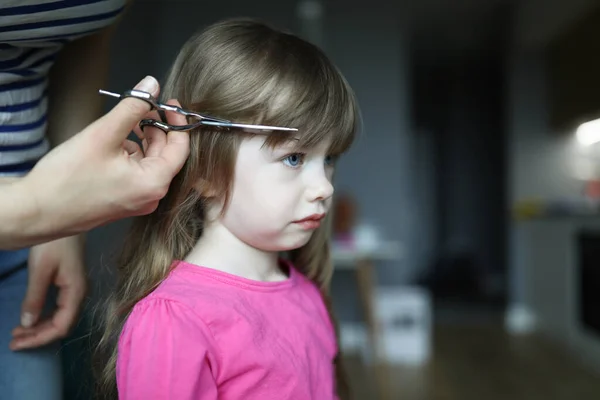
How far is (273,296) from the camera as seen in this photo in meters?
0.70

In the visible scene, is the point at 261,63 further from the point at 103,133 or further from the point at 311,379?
the point at 311,379

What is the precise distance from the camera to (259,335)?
63cm

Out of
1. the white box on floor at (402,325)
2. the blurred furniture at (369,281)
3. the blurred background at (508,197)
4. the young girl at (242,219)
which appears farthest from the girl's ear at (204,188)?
the white box on floor at (402,325)

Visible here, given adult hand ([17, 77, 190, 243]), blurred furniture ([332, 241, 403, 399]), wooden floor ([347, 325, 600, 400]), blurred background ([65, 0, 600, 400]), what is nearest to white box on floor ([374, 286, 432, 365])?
blurred background ([65, 0, 600, 400])

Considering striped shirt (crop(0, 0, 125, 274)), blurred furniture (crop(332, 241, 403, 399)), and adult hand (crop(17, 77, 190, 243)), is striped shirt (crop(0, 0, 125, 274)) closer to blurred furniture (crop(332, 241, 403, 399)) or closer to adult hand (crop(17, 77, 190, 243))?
adult hand (crop(17, 77, 190, 243))

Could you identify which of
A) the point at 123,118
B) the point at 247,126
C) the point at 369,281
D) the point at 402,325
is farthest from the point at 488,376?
the point at 123,118

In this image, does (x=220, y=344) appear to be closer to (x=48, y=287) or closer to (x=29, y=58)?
(x=48, y=287)

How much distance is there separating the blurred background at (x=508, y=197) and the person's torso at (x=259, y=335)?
0.77 m

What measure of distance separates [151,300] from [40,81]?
28 centimetres

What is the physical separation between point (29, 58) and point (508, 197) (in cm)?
493

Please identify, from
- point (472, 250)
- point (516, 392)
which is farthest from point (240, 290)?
point (472, 250)

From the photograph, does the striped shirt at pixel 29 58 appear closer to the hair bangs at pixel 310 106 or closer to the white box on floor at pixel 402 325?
the hair bangs at pixel 310 106

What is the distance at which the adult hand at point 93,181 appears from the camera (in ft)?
1.54

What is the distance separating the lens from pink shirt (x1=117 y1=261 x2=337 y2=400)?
551mm
